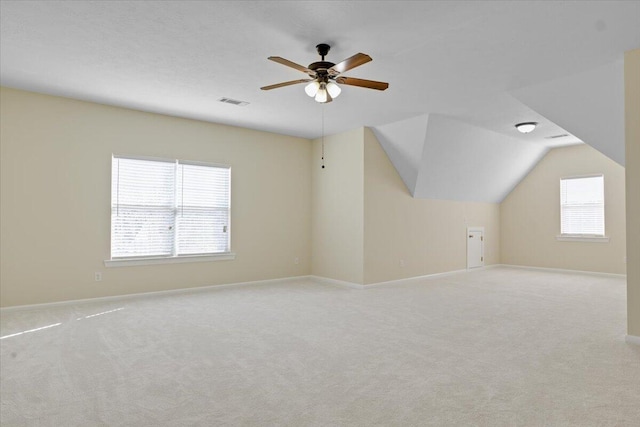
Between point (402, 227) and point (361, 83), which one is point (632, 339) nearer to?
point (361, 83)

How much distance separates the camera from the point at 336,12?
2914mm

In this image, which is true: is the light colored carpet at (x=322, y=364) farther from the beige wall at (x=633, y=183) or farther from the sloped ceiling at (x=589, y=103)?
the sloped ceiling at (x=589, y=103)

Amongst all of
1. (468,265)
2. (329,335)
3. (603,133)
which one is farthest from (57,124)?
(468,265)

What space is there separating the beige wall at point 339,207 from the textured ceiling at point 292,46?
149 cm

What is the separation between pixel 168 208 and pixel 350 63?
3.90 m

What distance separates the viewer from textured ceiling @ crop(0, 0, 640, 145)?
A: 2896 mm

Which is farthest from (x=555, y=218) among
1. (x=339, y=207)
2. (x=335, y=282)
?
(x=335, y=282)

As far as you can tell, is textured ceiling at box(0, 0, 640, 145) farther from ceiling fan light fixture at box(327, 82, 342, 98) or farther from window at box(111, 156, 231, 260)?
window at box(111, 156, 231, 260)

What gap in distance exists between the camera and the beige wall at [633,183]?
11.5 ft

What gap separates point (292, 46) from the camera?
3473 mm

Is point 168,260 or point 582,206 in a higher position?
point 582,206

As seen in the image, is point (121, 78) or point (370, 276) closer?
point (121, 78)

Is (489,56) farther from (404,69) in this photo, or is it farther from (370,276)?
(370,276)

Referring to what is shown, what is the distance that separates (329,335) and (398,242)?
136 inches
